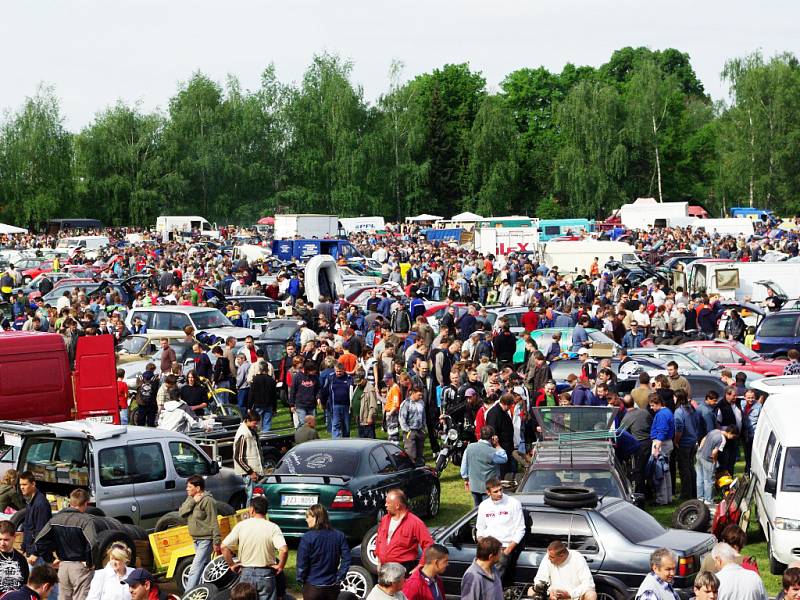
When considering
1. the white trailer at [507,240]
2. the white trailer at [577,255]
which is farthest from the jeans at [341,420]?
the white trailer at [507,240]

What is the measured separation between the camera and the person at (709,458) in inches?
596

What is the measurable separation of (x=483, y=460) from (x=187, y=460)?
12.0 feet

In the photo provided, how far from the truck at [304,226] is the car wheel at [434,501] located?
→ 4825 centimetres

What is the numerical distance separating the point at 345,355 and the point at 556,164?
2759 inches

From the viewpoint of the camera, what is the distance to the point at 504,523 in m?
10.6

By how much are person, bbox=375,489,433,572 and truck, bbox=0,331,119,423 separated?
9565 mm

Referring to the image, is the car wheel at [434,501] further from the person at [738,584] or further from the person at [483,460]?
the person at [738,584]

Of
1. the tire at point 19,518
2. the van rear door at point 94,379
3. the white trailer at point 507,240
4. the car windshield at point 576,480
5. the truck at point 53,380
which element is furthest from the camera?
the white trailer at point 507,240

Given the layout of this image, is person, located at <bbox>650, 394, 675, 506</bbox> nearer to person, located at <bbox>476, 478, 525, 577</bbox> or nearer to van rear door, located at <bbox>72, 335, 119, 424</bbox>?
person, located at <bbox>476, 478, 525, 577</bbox>

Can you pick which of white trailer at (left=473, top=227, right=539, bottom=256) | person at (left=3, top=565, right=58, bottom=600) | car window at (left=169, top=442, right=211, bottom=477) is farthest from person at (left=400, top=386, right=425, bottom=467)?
white trailer at (left=473, top=227, right=539, bottom=256)

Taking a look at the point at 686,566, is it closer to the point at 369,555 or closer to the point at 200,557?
the point at 369,555

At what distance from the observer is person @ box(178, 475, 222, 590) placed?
11359 millimetres

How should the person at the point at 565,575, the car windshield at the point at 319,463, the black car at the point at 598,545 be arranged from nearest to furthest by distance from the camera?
the person at the point at 565,575, the black car at the point at 598,545, the car windshield at the point at 319,463

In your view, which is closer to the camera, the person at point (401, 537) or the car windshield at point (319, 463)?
the person at point (401, 537)
